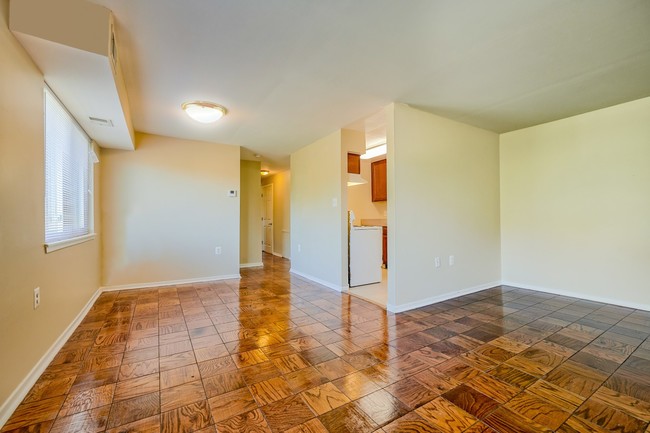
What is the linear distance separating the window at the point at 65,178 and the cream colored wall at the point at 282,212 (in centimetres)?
397

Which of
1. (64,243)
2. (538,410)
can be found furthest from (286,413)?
(64,243)

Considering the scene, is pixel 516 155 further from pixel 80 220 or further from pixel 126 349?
pixel 80 220

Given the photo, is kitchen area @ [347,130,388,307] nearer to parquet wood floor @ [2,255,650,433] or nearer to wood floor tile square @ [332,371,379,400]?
parquet wood floor @ [2,255,650,433]

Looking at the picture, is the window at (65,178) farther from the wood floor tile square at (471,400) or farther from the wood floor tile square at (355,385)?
the wood floor tile square at (471,400)

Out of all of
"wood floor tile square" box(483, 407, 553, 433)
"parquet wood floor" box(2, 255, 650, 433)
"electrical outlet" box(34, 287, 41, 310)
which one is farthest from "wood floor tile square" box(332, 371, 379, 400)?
"electrical outlet" box(34, 287, 41, 310)

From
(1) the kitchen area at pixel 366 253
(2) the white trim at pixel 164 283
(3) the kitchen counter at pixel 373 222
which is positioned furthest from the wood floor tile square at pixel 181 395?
(3) the kitchen counter at pixel 373 222

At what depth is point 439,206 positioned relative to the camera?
338 cm

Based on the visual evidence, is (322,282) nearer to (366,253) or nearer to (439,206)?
(366,253)

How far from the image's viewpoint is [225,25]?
1.77 m

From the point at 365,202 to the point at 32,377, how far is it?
5516 mm

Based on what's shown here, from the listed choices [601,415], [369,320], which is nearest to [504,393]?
[601,415]

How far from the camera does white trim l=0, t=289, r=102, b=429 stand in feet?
4.56

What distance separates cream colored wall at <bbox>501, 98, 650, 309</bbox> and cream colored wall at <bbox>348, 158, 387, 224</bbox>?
257 centimetres

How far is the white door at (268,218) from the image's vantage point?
309 inches
